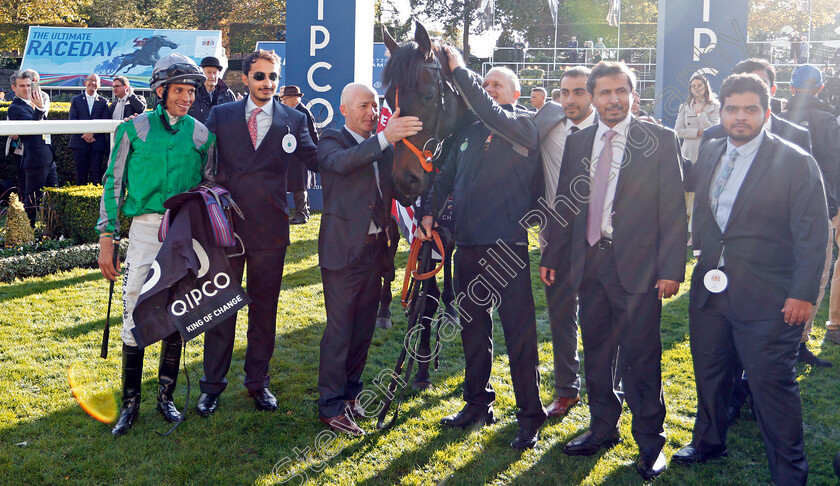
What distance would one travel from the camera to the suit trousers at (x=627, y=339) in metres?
3.33

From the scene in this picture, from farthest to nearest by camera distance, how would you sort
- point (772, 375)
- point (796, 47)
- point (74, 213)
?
point (796, 47), point (74, 213), point (772, 375)

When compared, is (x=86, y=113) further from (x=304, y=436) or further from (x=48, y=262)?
(x=304, y=436)

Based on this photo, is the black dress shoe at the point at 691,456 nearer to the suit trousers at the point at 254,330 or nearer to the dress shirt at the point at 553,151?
the dress shirt at the point at 553,151

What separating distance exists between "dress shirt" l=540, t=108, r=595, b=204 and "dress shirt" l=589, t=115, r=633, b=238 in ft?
1.43

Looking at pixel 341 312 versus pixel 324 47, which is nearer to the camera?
pixel 341 312

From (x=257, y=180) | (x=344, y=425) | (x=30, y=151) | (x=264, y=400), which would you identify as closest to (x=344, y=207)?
(x=257, y=180)

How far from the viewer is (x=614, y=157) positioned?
331 centimetres

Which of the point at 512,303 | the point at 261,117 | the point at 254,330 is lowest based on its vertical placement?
the point at 254,330

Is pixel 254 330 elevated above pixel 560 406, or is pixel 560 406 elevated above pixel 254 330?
pixel 254 330

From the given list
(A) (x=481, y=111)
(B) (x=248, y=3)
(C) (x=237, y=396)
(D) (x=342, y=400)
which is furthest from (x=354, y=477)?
(B) (x=248, y=3)

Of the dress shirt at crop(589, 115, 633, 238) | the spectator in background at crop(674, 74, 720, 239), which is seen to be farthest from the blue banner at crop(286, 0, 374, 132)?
the dress shirt at crop(589, 115, 633, 238)

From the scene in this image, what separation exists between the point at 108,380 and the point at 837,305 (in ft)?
18.0

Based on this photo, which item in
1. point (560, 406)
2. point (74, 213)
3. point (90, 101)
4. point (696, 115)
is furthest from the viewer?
point (90, 101)

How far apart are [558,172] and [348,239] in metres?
1.27
